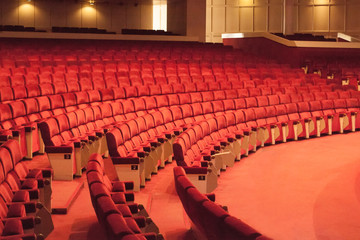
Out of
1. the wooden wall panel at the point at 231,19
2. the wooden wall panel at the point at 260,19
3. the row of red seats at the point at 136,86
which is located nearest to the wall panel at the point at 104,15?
the wooden wall panel at the point at 231,19

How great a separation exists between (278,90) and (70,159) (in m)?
2.11

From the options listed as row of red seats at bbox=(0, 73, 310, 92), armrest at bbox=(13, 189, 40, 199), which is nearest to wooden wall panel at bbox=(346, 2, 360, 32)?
row of red seats at bbox=(0, 73, 310, 92)

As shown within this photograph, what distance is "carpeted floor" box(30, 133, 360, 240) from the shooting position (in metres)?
1.52

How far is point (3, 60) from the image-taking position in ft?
10.7

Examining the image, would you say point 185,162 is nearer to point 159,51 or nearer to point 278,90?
point 278,90

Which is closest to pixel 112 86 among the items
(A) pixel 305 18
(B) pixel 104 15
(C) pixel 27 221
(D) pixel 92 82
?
(D) pixel 92 82

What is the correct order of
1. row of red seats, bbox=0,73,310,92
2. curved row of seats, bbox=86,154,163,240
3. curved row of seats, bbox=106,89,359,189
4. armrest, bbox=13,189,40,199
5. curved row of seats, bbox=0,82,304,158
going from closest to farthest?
curved row of seats, bbox=86,154,163,240, armrest, bbox=13,189,40,199, curved row of seats, bbox=106,89,359,189, curved row of seats, bbox=0,82,304,158, row of red seats, bbox=0,73,310,92

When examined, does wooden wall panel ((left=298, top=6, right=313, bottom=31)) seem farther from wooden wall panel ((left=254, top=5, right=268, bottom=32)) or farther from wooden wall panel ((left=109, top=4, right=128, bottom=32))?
wooden wall panel ((left=109, top=4, right=128, bottom=32))

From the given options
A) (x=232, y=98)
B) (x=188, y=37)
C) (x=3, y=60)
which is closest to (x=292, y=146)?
(x=232, y=98)

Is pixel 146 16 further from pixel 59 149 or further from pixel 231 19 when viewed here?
pixel 59 149

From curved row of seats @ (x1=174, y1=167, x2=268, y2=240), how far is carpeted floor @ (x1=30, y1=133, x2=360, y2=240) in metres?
0.17

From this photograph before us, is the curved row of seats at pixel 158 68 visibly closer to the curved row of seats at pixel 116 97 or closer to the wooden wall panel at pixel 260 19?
the curved row of seats at pixel 116 97

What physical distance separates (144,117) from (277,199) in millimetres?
737

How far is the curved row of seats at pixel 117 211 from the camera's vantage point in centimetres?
94
